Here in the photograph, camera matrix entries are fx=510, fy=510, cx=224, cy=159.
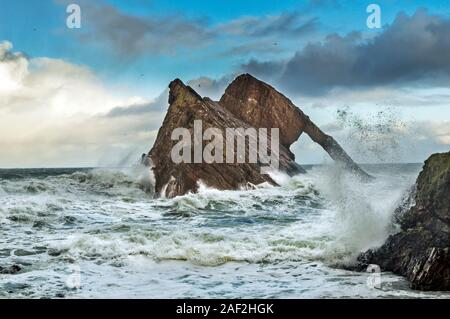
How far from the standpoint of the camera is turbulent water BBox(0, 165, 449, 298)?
917 centimetres

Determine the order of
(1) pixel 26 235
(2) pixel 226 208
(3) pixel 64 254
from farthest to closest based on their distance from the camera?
(2) pixel 226 208
(1) pixel 26 235
(3) pixel 64 254

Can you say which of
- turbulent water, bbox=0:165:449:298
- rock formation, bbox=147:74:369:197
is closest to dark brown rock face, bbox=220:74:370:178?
rock formation, bbox=147:74:369:197

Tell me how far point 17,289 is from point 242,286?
13.3ft

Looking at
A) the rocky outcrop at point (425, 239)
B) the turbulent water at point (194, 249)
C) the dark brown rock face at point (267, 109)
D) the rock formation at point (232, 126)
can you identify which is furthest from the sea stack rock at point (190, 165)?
the rocky outcrop at point (425, 239)

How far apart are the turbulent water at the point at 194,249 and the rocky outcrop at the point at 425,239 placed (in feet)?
1.12

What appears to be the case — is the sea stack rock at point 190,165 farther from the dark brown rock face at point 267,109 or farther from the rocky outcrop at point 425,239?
the rocky outcrop at point 425,239

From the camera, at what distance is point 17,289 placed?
30.0 feet

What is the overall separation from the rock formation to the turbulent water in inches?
205

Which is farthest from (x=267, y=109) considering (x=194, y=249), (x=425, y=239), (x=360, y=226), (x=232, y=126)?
(x=425, y=239)

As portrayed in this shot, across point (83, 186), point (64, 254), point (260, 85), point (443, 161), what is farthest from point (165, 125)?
point (443, 161)

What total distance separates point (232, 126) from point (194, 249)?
19.0m

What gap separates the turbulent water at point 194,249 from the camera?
9172 millimetres

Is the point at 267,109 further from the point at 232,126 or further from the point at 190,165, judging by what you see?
the point at 190,165
